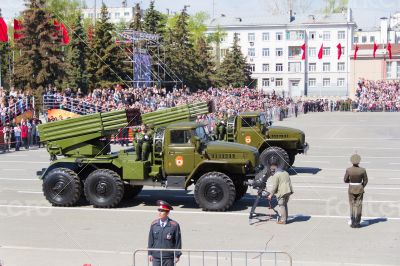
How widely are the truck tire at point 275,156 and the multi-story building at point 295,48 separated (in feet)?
285

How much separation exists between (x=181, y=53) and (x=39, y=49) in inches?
702

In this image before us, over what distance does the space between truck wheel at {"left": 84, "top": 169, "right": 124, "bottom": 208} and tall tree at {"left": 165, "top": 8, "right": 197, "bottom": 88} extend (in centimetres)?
4568

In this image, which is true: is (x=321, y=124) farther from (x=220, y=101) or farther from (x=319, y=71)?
(x=319, y=71)

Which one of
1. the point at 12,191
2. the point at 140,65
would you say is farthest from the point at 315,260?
the point at 140,65

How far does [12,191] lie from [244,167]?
730 cm

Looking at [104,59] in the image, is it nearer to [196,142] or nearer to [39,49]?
[39,49]

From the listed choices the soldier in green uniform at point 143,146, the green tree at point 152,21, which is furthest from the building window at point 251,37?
the soldier in green uniform at point 143,146

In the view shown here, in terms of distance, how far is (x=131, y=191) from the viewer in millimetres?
17812

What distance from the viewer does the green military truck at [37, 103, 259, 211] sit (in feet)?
52.5

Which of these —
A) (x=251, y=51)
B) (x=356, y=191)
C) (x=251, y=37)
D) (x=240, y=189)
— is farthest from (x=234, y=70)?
(x=356, y=191)

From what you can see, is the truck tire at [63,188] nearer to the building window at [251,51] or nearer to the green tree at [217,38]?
the green tree at [217,38]

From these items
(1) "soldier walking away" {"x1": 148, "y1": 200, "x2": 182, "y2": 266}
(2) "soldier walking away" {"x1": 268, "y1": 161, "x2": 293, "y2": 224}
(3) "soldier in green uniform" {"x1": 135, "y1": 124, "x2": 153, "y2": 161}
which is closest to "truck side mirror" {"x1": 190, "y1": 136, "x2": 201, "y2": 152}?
(3) "soldier in green uniform" {"x1": 135, "y1": 124, "x2": 153, "y2": 161}

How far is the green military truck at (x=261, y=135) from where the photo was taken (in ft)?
74.9

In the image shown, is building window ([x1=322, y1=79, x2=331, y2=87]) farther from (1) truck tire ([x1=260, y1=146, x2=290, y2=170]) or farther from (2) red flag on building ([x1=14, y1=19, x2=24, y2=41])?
(1) truck tire ([x1=260, y1=146, x2=290, y2=170])
